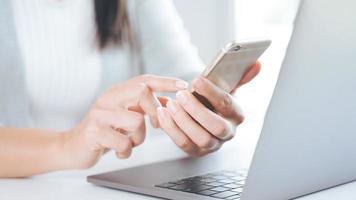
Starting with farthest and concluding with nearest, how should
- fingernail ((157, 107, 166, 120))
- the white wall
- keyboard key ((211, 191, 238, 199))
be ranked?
the white wall → fingernail ((157, 107, 166, 120)) → keyboard key ((211, 191, 238, 199))

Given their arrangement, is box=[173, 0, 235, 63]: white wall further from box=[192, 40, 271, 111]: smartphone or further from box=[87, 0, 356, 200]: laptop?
box=[87, 0, 356, 200]: laptop

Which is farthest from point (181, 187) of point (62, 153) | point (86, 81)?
point (86, 81)

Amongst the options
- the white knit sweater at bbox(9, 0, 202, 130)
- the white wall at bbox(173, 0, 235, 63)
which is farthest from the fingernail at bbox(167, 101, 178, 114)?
the white wall at bbox(173, 0, 235, 63)

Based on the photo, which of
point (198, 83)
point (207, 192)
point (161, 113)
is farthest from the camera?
point (161, 113)

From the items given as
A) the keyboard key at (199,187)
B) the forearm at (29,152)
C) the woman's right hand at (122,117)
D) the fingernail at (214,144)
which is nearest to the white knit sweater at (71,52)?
the forearm at (29,152)

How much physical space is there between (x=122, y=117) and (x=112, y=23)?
812mm

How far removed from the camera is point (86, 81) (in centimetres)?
174

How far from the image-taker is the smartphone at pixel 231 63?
826mm

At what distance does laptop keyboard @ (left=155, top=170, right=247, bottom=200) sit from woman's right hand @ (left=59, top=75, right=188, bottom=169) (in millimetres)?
155

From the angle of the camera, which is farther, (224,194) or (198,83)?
(198,83)

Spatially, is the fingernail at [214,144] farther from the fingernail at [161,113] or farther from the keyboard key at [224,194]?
the keyboard key at [224,194]

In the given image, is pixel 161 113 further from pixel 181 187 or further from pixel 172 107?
pixel 181 187

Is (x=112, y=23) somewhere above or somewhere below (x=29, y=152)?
above

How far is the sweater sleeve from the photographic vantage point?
1.74m
